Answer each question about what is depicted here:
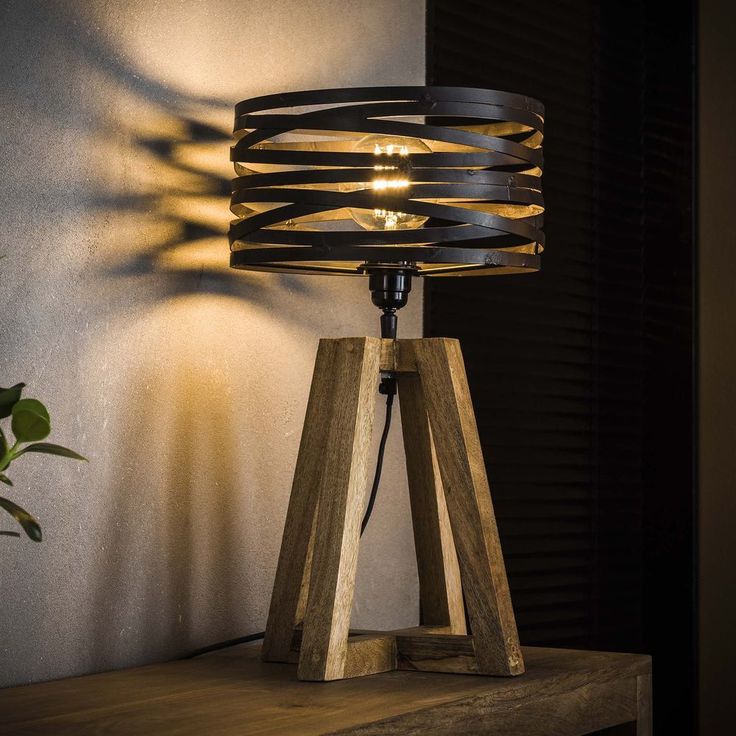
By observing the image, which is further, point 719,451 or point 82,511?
point 719,451

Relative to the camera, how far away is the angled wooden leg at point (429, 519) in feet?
Result: 5.22

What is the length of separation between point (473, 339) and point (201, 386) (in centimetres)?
72

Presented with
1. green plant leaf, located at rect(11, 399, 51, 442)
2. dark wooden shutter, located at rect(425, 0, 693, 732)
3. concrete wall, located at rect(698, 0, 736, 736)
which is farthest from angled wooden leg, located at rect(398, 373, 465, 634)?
concrete wall, located at rect(698, 0, 736, 736)

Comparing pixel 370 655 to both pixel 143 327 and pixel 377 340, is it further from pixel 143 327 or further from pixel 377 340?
pixel 143 327

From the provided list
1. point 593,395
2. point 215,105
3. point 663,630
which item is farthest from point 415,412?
point 663,630

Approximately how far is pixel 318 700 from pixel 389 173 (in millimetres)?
624

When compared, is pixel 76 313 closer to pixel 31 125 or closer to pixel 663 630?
pixel 31 125

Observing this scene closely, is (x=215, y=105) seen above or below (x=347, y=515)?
above

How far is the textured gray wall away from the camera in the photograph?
4.56 ft

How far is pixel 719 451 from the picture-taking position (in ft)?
7.99

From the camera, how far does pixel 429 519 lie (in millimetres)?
1607

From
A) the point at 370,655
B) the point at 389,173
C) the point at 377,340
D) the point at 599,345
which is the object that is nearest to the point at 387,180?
the point at 389,173

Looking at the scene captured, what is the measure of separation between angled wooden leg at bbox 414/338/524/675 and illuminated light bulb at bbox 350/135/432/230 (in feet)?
0.52

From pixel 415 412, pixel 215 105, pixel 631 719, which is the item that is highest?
pixel 215 105
